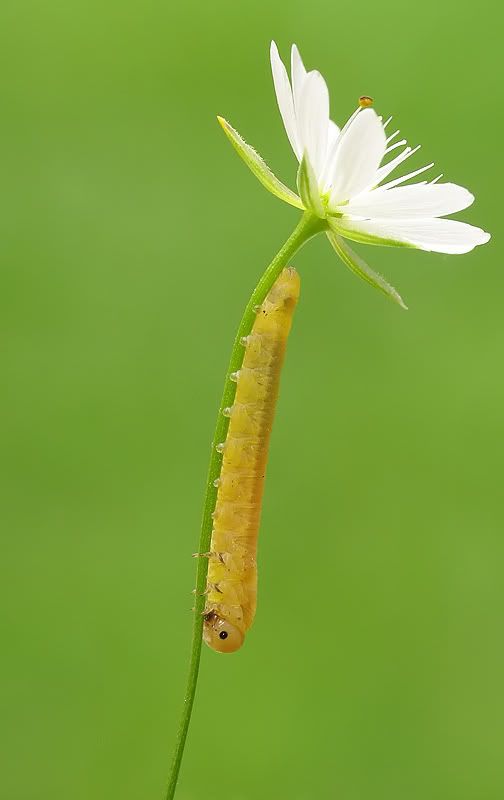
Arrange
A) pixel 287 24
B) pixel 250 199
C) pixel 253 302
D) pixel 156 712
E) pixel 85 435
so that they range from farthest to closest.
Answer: pixel 287 24 < pixel 250 199 < pixel 85 435 < pixel 156 712 < pixel 253 302

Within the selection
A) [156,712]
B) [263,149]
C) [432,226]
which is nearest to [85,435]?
[156,712]

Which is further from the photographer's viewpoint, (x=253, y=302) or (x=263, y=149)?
(x=263, y=149)

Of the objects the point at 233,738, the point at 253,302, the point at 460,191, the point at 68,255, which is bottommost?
the point at 233,738

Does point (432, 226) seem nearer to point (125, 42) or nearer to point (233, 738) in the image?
point (233, 738)

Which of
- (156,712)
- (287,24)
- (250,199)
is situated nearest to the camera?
(156,712)

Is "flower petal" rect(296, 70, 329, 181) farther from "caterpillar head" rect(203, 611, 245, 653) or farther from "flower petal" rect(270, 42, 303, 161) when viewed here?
"caterpillar head" rect(203, 611, 245, 653)

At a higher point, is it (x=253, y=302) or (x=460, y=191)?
(x=460, y=191)

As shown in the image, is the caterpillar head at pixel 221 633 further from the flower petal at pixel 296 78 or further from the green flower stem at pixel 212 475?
the flower petal at pixel 296 78

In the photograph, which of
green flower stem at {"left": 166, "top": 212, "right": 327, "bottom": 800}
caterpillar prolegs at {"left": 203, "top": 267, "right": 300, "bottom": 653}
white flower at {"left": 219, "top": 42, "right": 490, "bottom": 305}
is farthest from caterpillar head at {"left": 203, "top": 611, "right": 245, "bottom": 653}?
white flower at {"left": 219, "top": 42, "right": 490, "bottom": 305}

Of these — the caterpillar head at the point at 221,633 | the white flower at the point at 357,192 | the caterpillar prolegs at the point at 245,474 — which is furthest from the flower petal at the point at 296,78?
the caterpillar head at the point at 221,633
